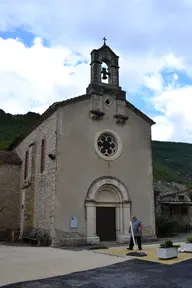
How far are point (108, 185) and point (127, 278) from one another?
32.9 feet

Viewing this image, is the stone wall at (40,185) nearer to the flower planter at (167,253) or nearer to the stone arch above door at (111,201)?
the stone arch above door at (111,201)

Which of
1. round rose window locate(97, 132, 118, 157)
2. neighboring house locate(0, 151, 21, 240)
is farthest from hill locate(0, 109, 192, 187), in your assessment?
round rose window locate(97, 132, 118, 157)

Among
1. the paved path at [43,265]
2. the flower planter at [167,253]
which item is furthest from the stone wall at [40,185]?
the flower planter at [167,253]

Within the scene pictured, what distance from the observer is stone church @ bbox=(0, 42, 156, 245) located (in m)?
16.2

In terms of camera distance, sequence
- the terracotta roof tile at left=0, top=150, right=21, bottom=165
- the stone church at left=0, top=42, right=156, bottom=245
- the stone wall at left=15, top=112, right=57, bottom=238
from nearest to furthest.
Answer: the stone church at left=0, top=42, right=156, bottom=245 → the stone wall at left=15, top=112, right=57, bottom=238 → the terracotta roof tile at left=0, top=150, right=21, bottom=165

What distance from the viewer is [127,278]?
7.67 m

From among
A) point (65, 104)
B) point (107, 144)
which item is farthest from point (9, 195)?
point (65, 104)

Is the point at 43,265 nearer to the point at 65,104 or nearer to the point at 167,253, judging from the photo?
the point at 167,253

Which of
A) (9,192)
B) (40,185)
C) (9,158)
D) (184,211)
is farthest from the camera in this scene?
(184,211)

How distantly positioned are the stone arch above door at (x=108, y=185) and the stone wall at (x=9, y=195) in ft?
25.4

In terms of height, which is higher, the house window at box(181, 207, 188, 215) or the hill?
the hill

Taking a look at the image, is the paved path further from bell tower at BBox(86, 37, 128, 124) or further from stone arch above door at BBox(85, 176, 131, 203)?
bell tower at BBox(86, 37, 128, 124)

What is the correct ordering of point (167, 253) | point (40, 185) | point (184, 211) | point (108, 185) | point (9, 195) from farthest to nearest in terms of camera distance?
point (184, 211)
point (9, 195)
point (40, 185)
point (108, 185)
point (167, 253)

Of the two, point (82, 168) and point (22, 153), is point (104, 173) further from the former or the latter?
point (22, 153)
